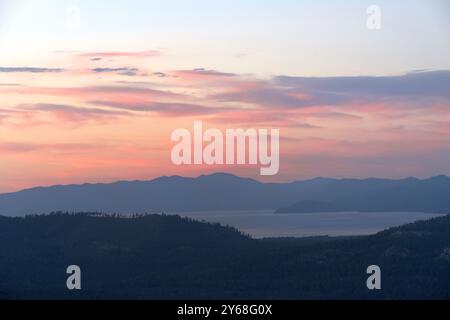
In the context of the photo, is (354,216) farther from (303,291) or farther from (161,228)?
(161,228)

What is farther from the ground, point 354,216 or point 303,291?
point 354,216

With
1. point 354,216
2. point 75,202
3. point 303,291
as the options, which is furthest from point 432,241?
point 75,202

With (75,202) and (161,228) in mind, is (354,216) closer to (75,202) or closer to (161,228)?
(161,228)
